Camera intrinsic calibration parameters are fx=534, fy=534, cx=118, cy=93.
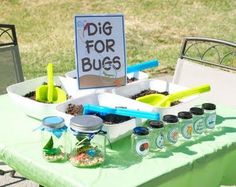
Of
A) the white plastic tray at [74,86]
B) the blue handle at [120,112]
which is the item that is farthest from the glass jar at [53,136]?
the white plastic tray at [74,86]

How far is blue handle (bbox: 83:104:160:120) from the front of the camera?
190 centimetres

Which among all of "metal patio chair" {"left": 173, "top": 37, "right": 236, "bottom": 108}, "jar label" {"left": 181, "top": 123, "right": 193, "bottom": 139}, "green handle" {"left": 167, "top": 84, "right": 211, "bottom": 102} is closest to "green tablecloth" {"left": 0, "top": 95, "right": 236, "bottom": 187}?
"jar label" {"left": 181, "top": 123, "right": 193, "bottom": 139}

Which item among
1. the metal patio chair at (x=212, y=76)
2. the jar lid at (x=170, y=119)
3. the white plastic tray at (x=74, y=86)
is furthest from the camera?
the metal patio chair at (x=212, y=76)

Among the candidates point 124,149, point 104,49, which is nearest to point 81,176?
point 124,149

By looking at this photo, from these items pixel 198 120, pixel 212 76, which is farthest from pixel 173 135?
pixel 212 76

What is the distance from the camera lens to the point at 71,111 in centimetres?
203

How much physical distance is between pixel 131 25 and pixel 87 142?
5848mm

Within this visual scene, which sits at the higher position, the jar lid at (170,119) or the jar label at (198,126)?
the jar lid at (170,119)

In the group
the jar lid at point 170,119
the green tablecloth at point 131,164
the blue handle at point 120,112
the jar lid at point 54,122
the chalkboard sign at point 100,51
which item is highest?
the chalkboard sign at point 100,51

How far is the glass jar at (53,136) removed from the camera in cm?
178

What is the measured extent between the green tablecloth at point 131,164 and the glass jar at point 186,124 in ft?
0.11

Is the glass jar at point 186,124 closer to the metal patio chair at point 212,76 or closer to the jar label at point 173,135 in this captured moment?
the jar label at point 173,135

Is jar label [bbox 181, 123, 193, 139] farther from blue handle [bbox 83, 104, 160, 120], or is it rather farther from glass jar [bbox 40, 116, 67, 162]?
glass jar [bbox 40, 116, 67, 162]

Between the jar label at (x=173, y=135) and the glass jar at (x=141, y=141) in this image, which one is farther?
the jar label at (x=173, y=135)
